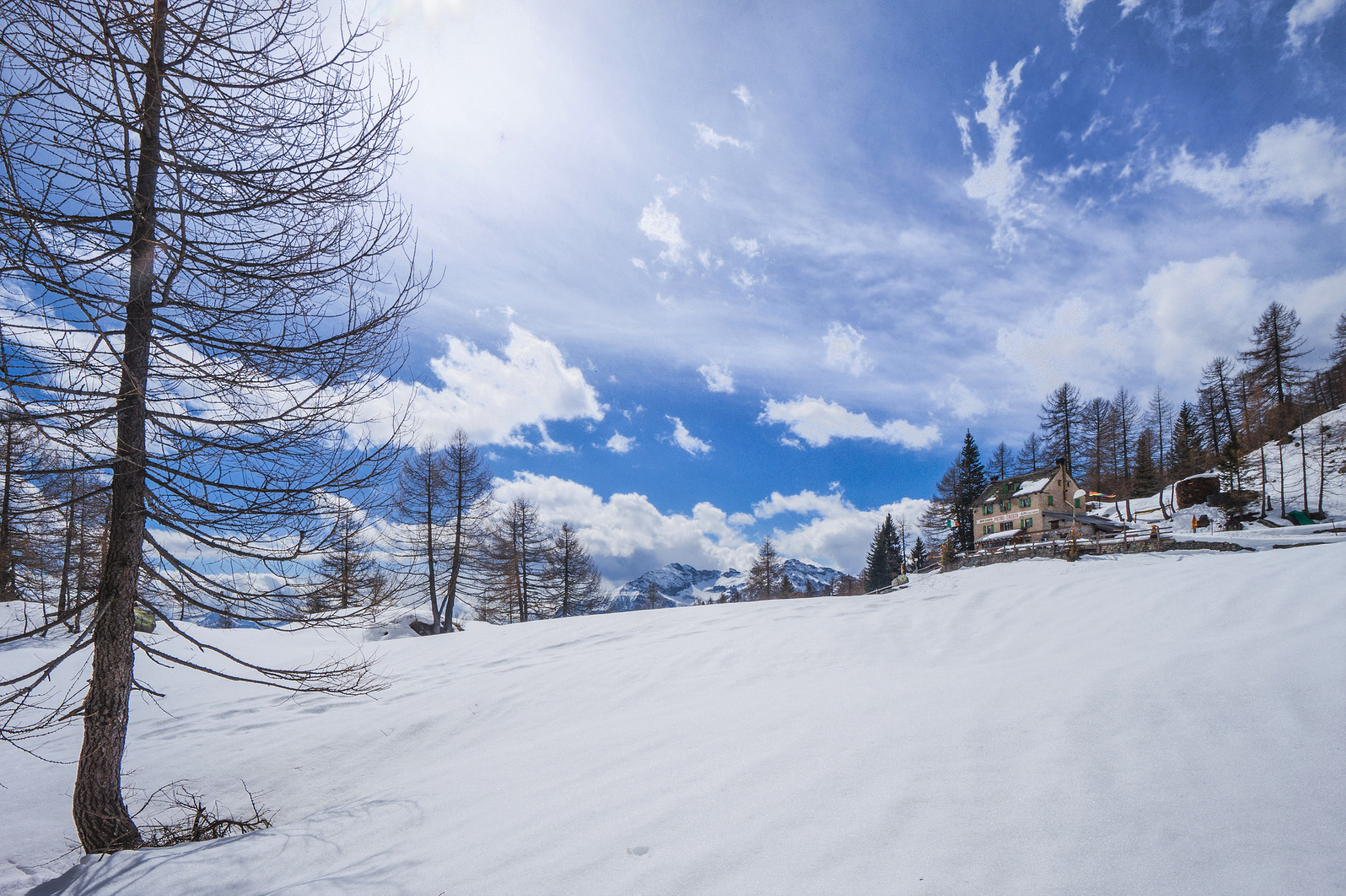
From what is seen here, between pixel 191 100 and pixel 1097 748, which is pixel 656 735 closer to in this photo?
pixel 1097 748

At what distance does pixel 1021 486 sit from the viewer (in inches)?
1441

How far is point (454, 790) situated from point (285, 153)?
546 cm

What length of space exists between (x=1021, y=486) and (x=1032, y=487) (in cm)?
119

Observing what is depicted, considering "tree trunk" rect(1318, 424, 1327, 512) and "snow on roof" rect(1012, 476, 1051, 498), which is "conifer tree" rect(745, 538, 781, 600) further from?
"tree trunk" rect(1318, 424, 1327, 512)

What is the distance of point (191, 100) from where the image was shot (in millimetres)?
3936

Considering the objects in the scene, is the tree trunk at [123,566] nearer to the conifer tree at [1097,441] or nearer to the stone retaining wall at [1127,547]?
the stone retaining wall at [1127,547]

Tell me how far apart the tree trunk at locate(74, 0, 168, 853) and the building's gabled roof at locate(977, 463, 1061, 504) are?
41.8 m

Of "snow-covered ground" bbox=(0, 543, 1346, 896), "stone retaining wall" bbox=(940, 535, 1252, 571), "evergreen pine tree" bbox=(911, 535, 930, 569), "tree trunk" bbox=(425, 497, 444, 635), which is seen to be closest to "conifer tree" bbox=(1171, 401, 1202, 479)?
"evergreen pine tree" bbox=(911, 535, 930, 569)

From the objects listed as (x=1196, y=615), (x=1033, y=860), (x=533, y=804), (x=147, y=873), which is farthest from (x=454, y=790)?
(x=1196, y=615)

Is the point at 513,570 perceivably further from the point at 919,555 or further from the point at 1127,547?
the point at 919,555

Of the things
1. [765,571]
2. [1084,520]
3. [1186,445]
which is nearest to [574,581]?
[765,571]

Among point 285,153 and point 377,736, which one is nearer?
point 285,153

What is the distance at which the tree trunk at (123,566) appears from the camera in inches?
153

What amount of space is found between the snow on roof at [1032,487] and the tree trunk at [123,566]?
41834 millimetres
